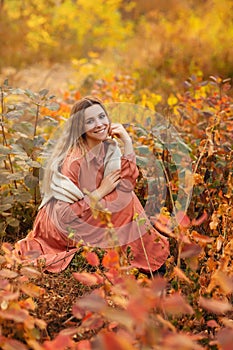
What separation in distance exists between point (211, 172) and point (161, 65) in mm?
3547

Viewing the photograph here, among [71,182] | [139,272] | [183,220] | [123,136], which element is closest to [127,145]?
[123,136]

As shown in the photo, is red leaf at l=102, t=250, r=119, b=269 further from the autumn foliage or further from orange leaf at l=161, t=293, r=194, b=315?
orange leaf at l=161, t=293, r=194, b=315

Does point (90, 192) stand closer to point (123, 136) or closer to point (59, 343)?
point (123, 136)

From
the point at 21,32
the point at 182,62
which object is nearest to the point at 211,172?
the point at 182,62

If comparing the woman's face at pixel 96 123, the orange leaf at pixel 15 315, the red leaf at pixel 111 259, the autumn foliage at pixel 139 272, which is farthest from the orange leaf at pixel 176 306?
the woman's face at pixel 96 123

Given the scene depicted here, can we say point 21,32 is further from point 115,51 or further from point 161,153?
point 161,153

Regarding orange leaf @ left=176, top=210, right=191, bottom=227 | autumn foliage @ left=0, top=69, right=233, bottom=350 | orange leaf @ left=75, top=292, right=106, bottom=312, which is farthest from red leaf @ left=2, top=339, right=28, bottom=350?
orange leaf @ left=176, top=210, right=191, bottom=227

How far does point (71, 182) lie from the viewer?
103 inches

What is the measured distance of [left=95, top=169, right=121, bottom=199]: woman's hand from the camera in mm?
2621

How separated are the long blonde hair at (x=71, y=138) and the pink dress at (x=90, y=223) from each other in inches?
1.7

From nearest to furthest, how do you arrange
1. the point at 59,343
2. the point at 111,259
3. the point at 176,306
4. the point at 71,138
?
the point at 176,306, the point at 59,343, the point at 111,259, the point at 71,138

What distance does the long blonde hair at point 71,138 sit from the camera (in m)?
2.64

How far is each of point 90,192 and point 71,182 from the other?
0.32ft

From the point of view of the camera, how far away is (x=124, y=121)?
3434mm
